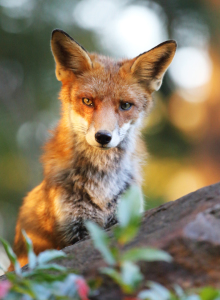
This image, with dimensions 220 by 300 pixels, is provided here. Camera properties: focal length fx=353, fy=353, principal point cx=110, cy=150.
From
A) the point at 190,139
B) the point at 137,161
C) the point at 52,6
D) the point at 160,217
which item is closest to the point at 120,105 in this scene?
the point at 137,161

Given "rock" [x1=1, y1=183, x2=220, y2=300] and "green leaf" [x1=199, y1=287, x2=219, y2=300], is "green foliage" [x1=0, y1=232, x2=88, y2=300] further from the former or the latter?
"green leaf" [x1=199, y1=287, x2=219, y2=300]

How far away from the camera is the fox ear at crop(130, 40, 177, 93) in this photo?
3635 mm

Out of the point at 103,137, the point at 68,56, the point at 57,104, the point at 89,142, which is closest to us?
the point at 103,137

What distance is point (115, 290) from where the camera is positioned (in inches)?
59.9

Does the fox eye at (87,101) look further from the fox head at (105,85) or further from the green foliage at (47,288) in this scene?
the green foliage at (47,288)

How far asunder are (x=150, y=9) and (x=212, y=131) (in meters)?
4.25

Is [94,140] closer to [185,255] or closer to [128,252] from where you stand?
[185,255]

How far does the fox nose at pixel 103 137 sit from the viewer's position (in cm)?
306

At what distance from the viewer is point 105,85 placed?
3.47 meters

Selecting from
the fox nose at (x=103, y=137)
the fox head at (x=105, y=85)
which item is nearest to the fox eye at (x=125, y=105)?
the fox head at (x=105, y=85)

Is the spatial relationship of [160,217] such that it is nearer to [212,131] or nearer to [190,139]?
[212,131]

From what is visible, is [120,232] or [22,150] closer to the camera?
[120,232]

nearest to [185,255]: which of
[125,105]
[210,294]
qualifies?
[210,294]

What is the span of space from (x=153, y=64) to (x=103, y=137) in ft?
3.96
